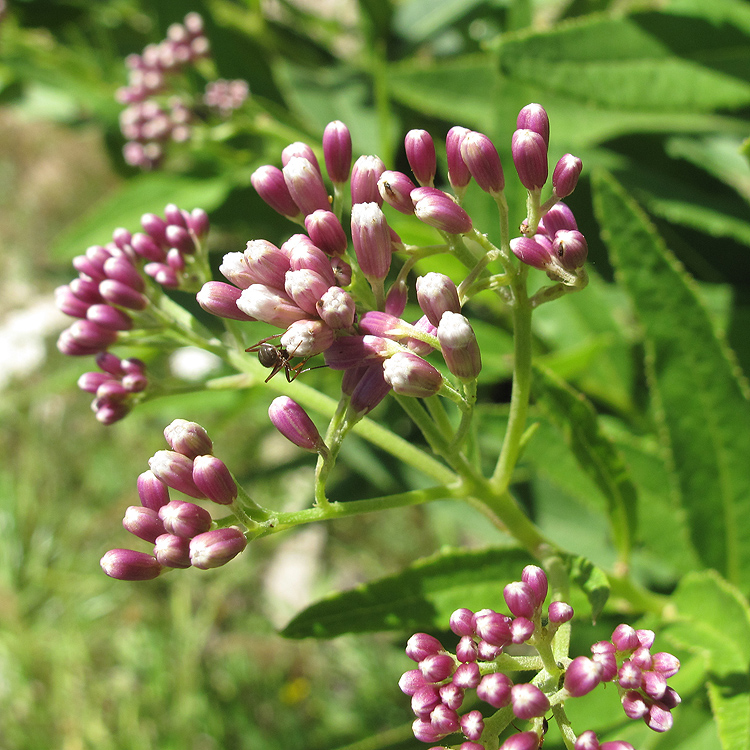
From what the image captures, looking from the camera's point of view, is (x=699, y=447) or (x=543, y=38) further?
(x=543, y=38)

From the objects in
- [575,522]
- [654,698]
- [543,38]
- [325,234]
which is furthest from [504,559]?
[543,38]

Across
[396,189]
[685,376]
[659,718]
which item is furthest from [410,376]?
[685,376]

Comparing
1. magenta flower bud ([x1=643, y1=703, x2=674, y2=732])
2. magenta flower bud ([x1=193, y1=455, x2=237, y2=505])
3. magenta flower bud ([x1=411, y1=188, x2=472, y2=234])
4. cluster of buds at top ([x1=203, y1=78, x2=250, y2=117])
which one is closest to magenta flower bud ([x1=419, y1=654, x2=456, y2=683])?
magenta flower bud ([x1=643, y1=703, x2=674, y2=732])

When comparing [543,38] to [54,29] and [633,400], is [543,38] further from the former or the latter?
[54,29]

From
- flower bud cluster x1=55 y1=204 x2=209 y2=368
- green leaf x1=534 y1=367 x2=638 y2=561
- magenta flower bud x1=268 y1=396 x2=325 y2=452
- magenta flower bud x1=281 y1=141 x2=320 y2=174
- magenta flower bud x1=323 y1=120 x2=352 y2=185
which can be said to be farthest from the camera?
green leaf x1=534 y1=367 x2=638 y2=561

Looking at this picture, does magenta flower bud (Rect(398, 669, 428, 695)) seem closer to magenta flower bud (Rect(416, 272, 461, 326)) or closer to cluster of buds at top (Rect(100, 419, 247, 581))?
cluster of buds at top (Rect(100, 419, 247, 581))

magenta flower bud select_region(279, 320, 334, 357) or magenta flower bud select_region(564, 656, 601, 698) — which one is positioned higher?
magenta flower bud select_region(279, 320, 334, 357)

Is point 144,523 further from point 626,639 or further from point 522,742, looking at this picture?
point 626,639
